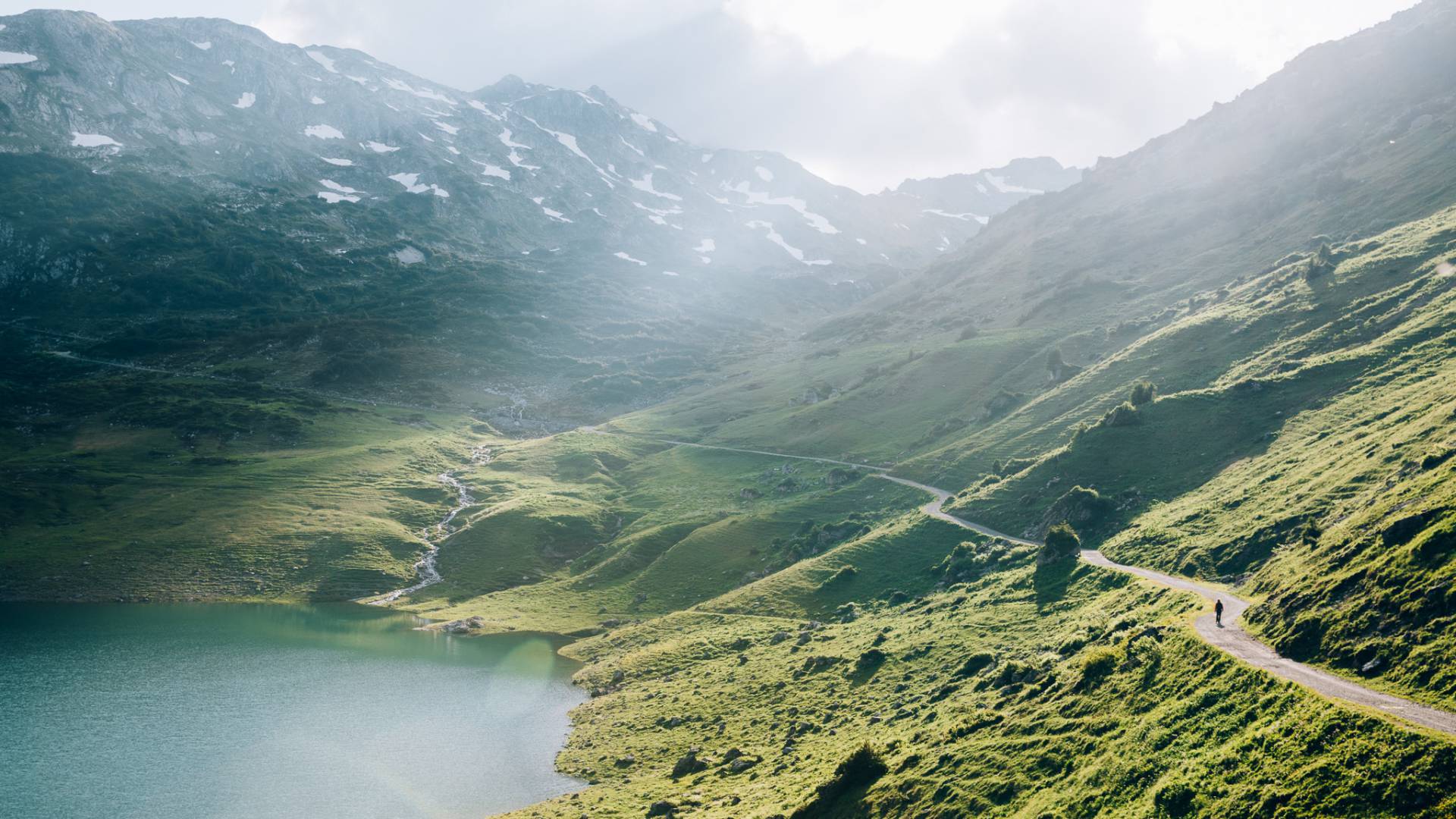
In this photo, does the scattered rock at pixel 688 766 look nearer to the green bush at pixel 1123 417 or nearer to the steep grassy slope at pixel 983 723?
the steep grassy slope at pixel 983 723

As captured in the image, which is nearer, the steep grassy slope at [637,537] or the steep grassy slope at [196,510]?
the steep grassy slope at [637,537]

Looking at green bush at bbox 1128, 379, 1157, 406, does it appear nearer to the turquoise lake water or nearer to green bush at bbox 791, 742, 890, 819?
green bush at bbox 791, 742, 890, 819

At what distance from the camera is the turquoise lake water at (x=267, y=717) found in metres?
61.2

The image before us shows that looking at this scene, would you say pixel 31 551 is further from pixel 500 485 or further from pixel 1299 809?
pixel 1299 809

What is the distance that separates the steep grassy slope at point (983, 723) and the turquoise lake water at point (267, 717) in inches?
313

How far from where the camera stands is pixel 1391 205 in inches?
6905

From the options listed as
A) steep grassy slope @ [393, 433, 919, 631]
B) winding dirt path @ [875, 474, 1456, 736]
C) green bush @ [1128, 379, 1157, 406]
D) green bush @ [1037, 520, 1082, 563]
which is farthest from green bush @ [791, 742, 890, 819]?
green bush @ [1128, 379, 1157, 406]

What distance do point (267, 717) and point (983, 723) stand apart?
71397mm

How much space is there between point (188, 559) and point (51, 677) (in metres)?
51.0

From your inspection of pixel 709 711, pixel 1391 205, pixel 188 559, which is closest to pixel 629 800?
pixel 709 711

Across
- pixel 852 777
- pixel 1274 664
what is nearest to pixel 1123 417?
pixel 1274 664

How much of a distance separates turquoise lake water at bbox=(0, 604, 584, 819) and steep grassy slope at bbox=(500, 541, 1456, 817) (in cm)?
796

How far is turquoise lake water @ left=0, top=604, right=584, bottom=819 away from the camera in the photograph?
61.2 m

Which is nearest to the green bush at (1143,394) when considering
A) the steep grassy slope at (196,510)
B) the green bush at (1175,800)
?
the green bush at (1175,800)
